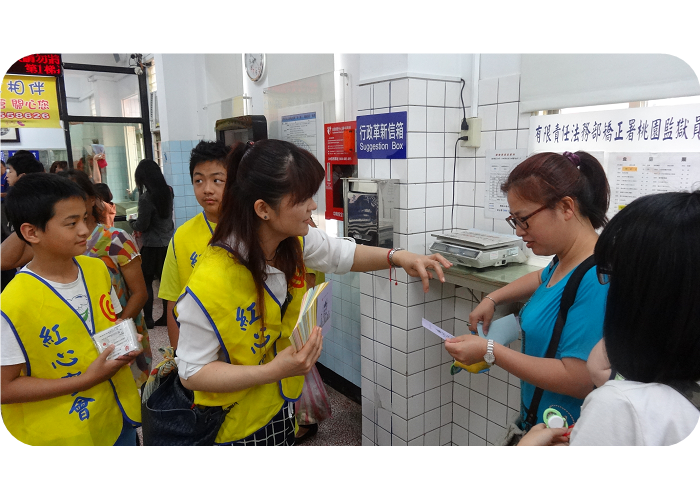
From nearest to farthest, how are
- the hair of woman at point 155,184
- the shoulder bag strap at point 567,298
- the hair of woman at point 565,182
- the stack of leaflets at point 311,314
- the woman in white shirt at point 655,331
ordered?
the woman in white shirt at point 655,331 < the stack of leaflets at point 311,314 < the shoulder bag strap at point 567,298 < the hair of woman at point 565,182 < the hair of woman at point 155,184

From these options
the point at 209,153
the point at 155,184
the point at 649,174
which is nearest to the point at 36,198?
the point at 209,153

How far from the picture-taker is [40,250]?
1.48m

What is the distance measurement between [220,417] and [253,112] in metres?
3.29

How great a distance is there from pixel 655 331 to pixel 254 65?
386 cm

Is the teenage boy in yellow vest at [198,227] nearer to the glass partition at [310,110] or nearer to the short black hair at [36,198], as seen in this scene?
the short black hair at [36,198]

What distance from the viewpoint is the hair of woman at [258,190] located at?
1.23 m

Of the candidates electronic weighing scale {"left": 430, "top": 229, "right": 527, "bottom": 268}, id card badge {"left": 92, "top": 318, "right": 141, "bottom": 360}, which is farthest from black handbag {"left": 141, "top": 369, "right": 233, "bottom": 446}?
electronic weighing scale {"left": 430, "top": 229, "right": 527, "bottom": 268}

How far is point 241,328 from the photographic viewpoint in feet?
4.08

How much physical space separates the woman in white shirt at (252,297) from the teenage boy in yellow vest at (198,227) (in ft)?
2.26

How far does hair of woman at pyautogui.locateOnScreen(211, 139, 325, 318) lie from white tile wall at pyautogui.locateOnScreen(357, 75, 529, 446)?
997mm

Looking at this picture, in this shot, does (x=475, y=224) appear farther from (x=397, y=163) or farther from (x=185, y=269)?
(x=185, y=269)

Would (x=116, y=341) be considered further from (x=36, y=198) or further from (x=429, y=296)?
(x=429, y=296)

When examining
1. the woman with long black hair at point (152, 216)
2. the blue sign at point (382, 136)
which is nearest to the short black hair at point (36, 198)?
the blue sign at point (382, 136)
